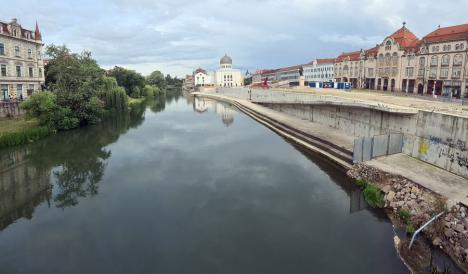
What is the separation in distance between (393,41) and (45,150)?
185 ft

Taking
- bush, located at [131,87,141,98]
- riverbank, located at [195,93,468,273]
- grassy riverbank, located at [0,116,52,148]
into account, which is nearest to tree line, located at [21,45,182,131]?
grassy riverbank, located at [0,116,52,148]

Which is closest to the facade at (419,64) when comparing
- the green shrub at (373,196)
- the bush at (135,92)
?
the green shrub at (373,196)

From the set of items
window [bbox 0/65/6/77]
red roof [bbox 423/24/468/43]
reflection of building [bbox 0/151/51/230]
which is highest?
red roof [bbox 423/24/468/43]

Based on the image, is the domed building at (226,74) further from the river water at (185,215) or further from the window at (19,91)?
the river water at (185,215)

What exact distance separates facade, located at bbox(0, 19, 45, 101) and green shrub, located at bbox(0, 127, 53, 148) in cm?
1415

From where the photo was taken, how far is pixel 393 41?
5491 cm

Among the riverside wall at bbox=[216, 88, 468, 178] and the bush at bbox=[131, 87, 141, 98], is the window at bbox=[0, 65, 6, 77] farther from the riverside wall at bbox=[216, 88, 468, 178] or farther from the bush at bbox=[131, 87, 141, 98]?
the bush at bbox=[131, 87, 141, 98]

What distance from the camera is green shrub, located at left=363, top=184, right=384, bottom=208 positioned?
50.6 feet

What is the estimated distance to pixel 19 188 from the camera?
746 inches

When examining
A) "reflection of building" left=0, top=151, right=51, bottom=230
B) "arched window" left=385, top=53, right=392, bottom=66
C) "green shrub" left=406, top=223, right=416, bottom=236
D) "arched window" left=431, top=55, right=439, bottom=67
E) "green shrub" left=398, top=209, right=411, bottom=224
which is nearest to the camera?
"green shrub" left=406, top=223, right=416, bottom=236

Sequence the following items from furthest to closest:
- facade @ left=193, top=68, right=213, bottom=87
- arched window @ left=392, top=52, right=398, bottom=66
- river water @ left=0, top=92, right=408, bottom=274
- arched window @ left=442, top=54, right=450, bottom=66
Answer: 1. facade @ left=193, top=68, right=213, bottom=87
2. arched window @ left=392, top=52, right=398, bottom=66
3. arched window @ left=442, top=54, right=450, bottom=66
4. river water @ left=0, top=92, right=408, bottom=274

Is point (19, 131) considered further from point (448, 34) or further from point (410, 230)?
point (448, 34)

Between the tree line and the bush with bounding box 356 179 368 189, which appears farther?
the tree line

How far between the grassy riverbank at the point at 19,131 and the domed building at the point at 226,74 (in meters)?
120
